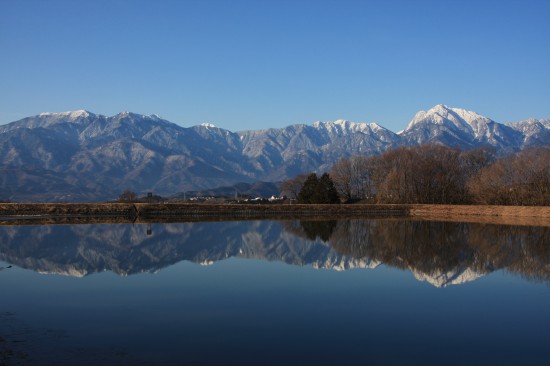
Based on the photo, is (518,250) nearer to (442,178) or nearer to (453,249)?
(453,249)

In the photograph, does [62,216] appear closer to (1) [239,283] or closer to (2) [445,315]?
(1) [239,283]

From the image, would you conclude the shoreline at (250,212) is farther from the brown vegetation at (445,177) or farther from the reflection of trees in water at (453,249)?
the reflection of trees in water at (453,249)

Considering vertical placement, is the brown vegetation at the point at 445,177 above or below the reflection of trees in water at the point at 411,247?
above

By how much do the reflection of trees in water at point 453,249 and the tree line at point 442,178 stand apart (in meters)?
42.8

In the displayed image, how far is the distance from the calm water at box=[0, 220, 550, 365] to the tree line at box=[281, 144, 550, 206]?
54.1 meters

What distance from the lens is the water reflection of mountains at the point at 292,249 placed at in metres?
25.4

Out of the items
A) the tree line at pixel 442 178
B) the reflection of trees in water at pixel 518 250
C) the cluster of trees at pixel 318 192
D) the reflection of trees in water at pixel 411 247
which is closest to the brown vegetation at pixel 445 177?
the tree line at pixel 442 178

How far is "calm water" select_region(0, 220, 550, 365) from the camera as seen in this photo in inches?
478

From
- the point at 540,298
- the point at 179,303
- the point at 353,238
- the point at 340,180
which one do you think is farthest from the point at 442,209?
the point at 179,303

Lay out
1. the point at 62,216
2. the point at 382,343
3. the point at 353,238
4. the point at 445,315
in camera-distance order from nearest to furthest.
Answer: the point at 382,343 < the point at 445,315 < the point at 353,238 < the point at 62,216

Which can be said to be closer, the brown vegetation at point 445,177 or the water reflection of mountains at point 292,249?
the water reflection of mountains at point 292,249

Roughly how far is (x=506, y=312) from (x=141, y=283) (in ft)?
42.2

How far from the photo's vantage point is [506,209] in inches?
2945

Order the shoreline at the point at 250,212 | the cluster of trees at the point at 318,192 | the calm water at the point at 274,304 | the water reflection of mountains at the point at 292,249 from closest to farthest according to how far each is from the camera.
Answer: the calm water at the point at 274,304 → the water reflection of mountains at the point at 292,249 → the shoreline at the point at 250,212 → the cluster of trees at the point at 318,192
